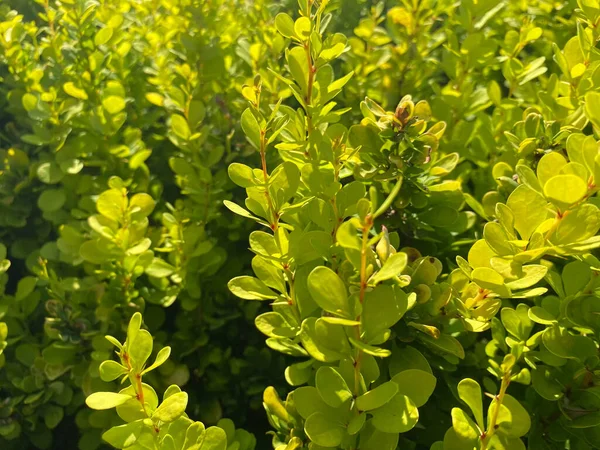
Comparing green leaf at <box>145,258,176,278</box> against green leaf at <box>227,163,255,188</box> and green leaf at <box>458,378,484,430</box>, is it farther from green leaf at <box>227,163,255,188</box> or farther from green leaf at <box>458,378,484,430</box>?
green leaf at <box>458,378,484,430</box>

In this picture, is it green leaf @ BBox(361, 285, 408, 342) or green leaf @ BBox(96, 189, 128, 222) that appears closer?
green leaf @ BBox(361, 285, 408, 342)

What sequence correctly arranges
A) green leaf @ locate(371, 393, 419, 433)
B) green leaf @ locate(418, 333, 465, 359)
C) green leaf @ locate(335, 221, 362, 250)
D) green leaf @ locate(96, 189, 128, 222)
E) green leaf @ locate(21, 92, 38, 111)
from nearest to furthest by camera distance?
green leaf @ locate(335, 221, 362, 250), green leaf @ locate(371, 393, 419, 433), green leaf @ locate(418, 333, 465, 359), green leaf @ locate(96, 189, 128, 222), green leaf @ locate(21, 92, 38, 111)

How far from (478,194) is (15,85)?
136 cm

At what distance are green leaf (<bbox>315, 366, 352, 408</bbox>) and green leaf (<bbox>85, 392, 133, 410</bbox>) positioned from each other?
0.25 meters

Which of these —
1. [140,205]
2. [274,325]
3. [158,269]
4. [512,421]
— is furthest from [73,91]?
[512,421]

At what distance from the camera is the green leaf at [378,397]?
65cm

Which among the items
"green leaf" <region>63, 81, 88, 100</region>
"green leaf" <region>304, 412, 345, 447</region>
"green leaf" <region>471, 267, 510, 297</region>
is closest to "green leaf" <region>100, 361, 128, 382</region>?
"green leaf" <region>304, 412, 345, 447</region>

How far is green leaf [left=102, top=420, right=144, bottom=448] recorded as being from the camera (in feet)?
2.18

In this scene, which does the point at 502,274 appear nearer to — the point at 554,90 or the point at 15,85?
the point at 554,90

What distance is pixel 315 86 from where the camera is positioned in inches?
35.2

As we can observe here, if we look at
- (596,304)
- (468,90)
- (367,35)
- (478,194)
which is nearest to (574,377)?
(596,304)

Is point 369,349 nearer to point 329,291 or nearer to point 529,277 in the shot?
point 329,291

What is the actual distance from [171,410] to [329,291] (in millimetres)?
259

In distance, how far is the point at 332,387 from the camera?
0.69 metres
